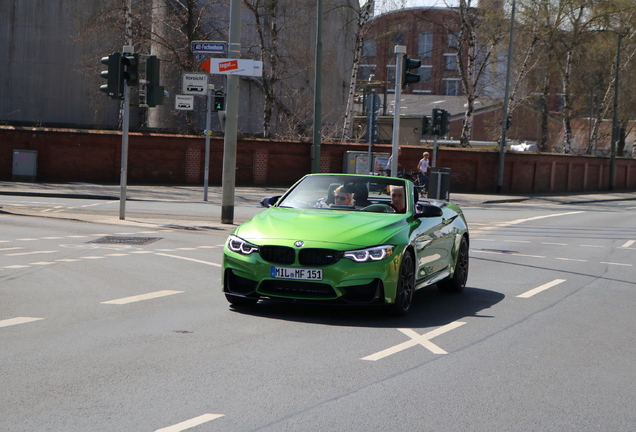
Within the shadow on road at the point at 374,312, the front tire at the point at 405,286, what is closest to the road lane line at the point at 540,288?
the shadow on road at the point at 374,312

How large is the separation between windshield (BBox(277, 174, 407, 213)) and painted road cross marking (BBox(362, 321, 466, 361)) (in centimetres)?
163

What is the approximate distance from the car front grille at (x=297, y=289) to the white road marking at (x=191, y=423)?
319 cm

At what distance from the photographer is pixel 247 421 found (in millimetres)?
4883

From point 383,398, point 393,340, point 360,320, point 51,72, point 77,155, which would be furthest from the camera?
point 51,72

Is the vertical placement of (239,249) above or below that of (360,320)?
above

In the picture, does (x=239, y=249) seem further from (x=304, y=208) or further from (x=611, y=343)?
(x=611, y=343)

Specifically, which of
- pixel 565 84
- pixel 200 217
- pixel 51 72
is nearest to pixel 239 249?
pixel 200 217

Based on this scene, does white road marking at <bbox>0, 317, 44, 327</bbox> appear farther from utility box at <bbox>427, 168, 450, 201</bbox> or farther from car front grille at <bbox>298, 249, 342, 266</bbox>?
utility box at <bbox>427, 168, 450, 201</bbox>

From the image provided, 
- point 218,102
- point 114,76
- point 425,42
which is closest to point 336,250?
point 114,76

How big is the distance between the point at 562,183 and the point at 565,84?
638cm

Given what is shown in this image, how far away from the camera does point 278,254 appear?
818 centimetres

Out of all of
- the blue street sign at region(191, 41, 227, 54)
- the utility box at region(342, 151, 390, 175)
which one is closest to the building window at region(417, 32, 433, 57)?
the utility box at region(342, 151, 390, 175)

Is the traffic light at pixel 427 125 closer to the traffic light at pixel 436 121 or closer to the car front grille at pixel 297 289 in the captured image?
the traffic light at pixel 436 121

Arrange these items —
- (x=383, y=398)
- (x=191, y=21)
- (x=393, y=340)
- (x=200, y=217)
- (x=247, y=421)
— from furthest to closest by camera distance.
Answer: (x=191, y=21)
(x=200, y=217)
(x=393, y=340)
(x=383, y=398)
(x=247, y=421)
